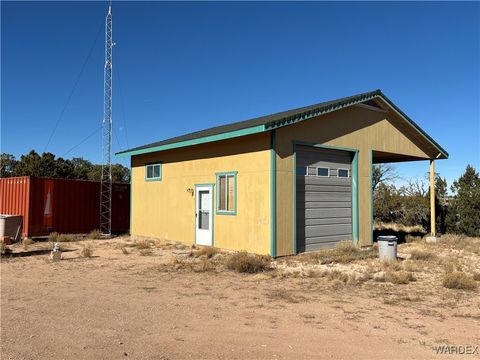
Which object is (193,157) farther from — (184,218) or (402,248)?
(402,248)

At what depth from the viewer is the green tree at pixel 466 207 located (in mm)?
19034

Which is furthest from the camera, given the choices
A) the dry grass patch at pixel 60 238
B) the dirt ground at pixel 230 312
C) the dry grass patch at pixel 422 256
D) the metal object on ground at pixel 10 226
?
the dry grass patch at pixel 60 238

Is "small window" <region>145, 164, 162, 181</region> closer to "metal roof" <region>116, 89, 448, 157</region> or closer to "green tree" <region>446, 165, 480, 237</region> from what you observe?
"metal roof" <region>116, 89, 448, 157</region>

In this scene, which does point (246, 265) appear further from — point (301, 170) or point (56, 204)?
point (56, 204)

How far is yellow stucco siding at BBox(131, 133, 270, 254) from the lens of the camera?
40.7 feet

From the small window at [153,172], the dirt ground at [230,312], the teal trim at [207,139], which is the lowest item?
the dirt ground at [230,312]

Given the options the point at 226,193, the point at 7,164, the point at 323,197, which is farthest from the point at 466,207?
the point at 7,164

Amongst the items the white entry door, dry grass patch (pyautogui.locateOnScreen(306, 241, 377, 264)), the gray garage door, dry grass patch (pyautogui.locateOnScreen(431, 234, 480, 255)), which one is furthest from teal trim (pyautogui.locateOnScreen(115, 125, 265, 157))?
dry grass patch (pyautogui.locateOnScreen(431, 234, 480, 255))

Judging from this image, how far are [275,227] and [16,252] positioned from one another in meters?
8.84

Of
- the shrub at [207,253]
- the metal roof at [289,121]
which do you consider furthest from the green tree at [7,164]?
the shrub at [207,253]

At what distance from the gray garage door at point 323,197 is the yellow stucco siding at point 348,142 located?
1.53 feet

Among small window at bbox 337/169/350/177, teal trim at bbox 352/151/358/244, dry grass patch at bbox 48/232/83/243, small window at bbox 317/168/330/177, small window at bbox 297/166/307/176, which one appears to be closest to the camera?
small window at bbox 297/166/307/176

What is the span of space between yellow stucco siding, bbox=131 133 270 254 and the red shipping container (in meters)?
3.44

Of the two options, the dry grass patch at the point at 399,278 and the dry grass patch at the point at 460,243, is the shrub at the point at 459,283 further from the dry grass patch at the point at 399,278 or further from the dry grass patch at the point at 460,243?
the dry grass patch at the point at 460,243
